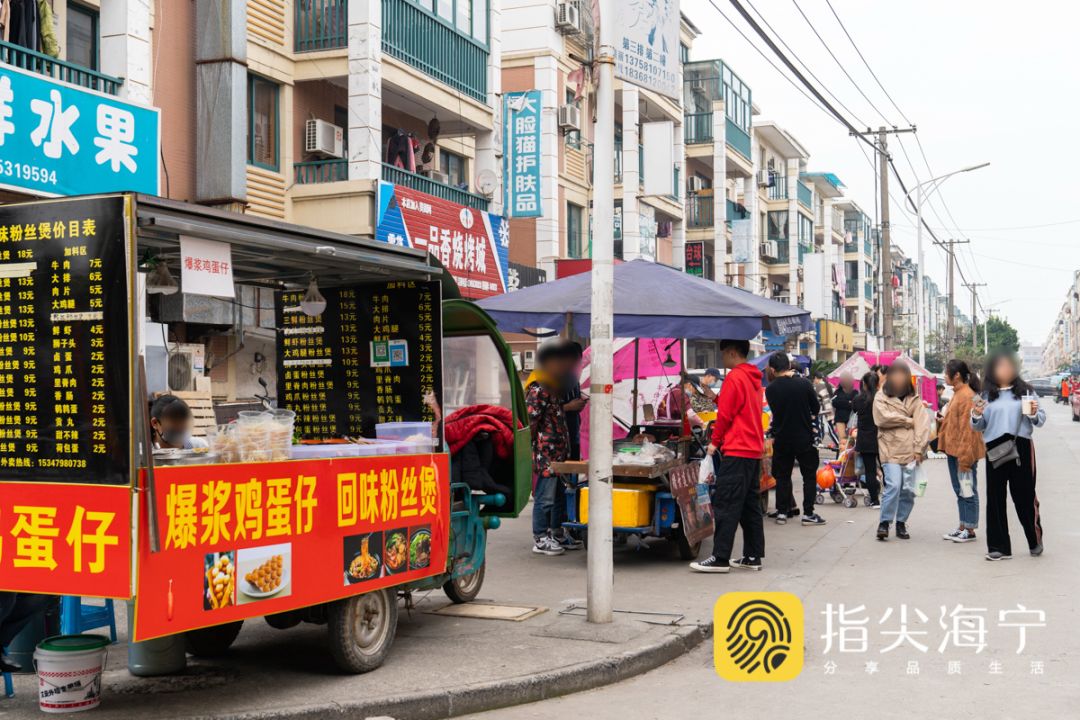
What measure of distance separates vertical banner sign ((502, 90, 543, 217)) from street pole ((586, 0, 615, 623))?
13961 millimetres

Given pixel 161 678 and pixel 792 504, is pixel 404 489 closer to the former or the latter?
pixel 161 678

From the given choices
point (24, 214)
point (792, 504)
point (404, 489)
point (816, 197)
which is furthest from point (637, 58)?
point (816, 197)

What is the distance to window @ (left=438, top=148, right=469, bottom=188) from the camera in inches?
861

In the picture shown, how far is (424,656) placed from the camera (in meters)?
6.80

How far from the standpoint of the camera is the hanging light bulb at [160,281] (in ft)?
19.7

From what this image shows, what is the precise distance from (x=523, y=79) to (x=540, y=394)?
670 inches

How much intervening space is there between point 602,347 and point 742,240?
1435 inches

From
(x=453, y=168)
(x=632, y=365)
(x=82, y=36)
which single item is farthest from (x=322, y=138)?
(x=632, y=365)

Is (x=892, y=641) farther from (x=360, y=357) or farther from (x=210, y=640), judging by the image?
(x=210, y=640)

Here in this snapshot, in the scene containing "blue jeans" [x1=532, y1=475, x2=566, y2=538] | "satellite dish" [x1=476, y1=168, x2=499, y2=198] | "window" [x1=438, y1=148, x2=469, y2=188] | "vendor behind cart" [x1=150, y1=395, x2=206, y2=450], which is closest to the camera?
"vendor behind cart" [x1=150, y1=395, x2=206, y2=450]

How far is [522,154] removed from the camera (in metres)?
21.8

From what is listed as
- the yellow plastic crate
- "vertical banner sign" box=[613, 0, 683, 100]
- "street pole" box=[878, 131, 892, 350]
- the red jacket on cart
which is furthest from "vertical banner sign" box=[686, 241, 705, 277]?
"vertical banner sign" box=[613, 0, 683, 100]

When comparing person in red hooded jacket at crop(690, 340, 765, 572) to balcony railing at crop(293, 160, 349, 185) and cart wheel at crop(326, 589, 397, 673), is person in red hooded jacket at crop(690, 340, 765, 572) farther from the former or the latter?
balcony railing at crop(293, 160, 349, 185)

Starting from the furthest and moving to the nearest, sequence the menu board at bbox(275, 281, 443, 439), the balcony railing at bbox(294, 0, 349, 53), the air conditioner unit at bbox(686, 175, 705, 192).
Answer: the air conditioner unit at bbox(686, 175, 705, 192)
the balcony railing at bbox(294, 0, 349, 53)
the menu board at bbox(275, 281, 443, 439)
